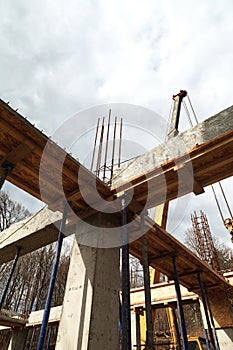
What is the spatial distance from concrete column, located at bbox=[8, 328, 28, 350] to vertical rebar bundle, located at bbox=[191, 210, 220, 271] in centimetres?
2008

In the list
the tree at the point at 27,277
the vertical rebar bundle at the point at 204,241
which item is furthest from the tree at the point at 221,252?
the tree at the point at 27,277

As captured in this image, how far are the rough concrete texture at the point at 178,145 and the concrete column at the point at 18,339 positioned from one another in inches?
515

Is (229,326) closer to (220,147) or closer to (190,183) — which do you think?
(190,183)

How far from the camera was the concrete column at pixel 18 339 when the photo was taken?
13.2 metres

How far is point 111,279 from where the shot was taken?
14.5 feet

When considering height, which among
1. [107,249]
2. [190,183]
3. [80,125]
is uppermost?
[80,125]

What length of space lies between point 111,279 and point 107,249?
0.52 m

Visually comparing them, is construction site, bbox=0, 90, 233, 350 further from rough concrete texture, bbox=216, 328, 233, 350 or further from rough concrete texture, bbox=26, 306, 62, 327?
rough concrete texture, bbox=26, 306, 62, 327

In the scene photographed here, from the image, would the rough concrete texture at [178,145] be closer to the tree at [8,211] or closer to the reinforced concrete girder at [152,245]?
the reinforced concrete girder at [152,245]

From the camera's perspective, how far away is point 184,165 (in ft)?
13.4

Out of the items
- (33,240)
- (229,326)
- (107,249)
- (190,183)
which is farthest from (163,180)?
(229,326)

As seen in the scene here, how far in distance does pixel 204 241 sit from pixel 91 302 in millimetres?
29066

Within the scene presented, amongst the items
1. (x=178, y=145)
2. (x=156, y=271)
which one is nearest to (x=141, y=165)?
(x=178, y=145)

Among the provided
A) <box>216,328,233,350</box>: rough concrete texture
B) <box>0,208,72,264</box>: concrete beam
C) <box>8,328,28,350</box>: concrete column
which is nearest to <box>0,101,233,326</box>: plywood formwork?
<box>0,208,72,264</box>: concrete beam
